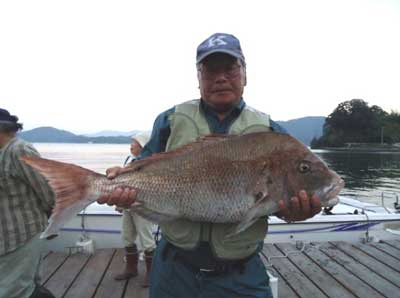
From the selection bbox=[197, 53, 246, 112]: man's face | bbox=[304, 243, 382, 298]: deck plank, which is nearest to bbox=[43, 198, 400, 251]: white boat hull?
bbox=[304, 243, 382, 298]: deck plank

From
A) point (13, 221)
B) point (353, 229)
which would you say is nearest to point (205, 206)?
point (13, 221)

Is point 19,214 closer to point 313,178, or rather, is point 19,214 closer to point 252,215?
point 252,215

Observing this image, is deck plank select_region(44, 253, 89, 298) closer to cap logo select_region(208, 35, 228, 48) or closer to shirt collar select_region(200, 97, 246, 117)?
shirt collar select_region(200, 97, 246, 117)

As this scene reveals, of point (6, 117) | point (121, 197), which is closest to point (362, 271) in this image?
point (121, 197)

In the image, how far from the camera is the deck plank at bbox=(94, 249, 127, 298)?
5.40 meters

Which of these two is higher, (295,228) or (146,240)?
(146,240)

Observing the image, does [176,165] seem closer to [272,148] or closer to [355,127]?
[272,148]

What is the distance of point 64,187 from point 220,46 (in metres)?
1.48

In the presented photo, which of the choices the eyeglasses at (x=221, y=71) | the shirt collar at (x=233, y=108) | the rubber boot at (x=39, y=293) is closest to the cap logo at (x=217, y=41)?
the eyeglasses at (x=221, y=71)

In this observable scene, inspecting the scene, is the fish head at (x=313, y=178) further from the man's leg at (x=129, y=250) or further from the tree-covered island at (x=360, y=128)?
the tree-covered island at (x=360, y=128)

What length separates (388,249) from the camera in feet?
24.7

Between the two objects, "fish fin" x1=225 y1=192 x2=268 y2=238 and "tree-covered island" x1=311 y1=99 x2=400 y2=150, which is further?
"tree-covered island" x1=311 y1=99 x2=400 y2=150

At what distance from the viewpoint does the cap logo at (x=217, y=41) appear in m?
2.63

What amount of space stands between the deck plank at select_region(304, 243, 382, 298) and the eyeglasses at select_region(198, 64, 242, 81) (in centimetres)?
430
